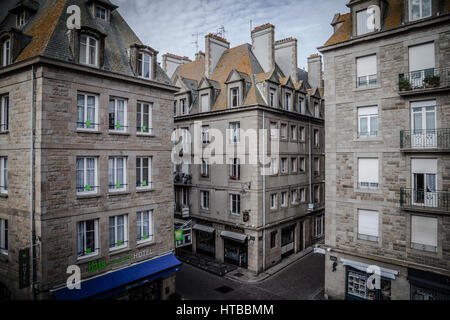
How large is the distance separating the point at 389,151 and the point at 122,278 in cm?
1475

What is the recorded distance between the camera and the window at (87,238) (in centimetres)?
1332

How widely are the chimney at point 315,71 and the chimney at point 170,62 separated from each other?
14.6m

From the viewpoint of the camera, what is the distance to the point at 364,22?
16547 mm

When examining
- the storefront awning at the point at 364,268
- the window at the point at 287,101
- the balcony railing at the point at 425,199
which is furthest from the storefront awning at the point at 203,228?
the balcony railing at the point at 425,199

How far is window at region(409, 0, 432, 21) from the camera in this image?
14.7 m

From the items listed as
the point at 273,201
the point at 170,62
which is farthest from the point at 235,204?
the point at 170,62

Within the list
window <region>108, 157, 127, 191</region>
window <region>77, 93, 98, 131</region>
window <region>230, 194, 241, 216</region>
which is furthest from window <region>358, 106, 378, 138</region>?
window <region>77, 93, 98, 131</region>

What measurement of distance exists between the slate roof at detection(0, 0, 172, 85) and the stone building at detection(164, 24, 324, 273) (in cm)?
795

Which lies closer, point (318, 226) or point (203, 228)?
point (203, 228)

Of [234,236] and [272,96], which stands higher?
[272,96]

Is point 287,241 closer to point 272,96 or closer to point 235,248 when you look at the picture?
point 235,248

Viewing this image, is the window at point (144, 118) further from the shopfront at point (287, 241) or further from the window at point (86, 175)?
the shopfront at point (287, 241)

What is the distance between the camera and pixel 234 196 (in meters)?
24.3
